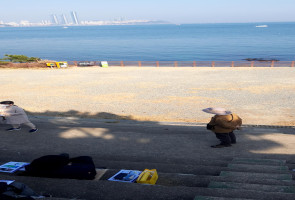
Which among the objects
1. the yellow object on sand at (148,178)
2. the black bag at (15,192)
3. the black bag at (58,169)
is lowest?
the yellow object on sand at (148,178)

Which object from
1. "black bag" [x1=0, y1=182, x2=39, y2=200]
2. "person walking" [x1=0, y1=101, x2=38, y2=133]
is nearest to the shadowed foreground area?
"person walking" [x1=0, y1=101, x2=38, y2=133]

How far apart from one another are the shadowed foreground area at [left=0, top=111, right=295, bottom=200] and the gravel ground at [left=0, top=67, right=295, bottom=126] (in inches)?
131

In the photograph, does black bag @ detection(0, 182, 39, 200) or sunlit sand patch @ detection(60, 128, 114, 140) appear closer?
black bag @ detection(0, 182, 39, 200)

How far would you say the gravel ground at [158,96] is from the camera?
13188mm

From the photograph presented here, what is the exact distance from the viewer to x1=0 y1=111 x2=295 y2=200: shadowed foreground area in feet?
11.9

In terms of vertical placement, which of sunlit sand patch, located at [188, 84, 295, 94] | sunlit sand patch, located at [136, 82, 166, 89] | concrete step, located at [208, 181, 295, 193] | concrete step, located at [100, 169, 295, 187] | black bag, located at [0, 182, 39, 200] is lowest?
sunlit sand patch, located at [188, 84, 295, 94]

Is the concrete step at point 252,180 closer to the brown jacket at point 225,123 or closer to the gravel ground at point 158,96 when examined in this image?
the brown jacket at point 225,123

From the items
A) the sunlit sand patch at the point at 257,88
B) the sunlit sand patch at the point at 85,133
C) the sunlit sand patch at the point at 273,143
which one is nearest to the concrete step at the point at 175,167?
the sunlit sand patch at the point at 273,143

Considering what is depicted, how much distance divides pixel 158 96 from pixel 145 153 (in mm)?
10370

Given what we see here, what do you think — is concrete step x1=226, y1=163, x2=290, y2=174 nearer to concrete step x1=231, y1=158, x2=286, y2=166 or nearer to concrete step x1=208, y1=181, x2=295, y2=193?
concrete step x1=231, y1=158, x2=286, y2=166

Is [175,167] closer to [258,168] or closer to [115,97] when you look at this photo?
[258,168]

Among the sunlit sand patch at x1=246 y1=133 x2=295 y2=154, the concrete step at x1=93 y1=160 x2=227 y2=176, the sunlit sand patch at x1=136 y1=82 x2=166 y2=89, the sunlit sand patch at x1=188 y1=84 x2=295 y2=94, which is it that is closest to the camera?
the concrete step at x1=93 y1=160 x2=227 y2=176

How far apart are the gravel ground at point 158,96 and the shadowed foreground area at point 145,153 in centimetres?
332

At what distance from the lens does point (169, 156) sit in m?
6.52
